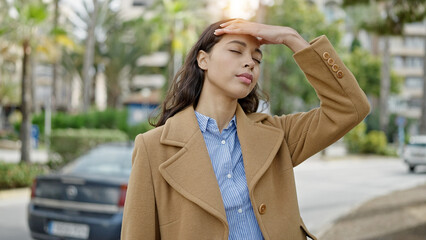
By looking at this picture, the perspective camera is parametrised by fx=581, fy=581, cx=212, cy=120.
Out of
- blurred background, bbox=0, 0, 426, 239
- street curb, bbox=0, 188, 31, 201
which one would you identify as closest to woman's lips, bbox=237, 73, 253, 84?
blurred background, bbox=0, 0, 426, 239

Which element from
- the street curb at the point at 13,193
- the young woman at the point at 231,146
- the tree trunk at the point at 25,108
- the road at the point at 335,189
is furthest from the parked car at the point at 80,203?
the tree trunk at the point at 25,108

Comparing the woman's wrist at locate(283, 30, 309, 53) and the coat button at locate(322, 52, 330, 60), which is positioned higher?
the woman's wrist at locate(283, 30, 309, 53)

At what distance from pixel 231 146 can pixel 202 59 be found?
369 mm

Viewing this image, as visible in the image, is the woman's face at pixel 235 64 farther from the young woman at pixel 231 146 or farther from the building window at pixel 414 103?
the building window at pixel 414 103

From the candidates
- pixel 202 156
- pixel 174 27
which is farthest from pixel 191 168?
pixel 174 27

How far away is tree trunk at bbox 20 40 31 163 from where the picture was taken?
16.6 metres

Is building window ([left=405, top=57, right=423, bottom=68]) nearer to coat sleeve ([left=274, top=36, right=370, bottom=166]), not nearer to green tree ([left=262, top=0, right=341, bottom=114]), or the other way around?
green tree ([left=262, top=0, right=341, bottom=114])

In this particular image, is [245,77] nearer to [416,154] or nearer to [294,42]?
[294,42]

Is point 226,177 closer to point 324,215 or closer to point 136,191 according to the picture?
point 136,191

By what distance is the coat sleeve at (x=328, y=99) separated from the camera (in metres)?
2.15

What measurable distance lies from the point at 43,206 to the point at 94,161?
892 mm

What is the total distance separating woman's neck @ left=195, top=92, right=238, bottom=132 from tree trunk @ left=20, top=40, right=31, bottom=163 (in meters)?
15.3

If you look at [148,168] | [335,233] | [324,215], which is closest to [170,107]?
[148,168]

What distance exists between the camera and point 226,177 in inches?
83.0
